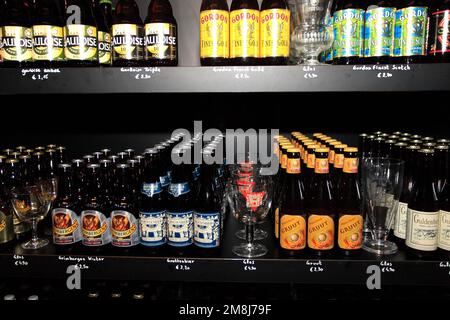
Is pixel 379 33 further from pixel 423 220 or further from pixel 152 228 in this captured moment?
pixel 152 228

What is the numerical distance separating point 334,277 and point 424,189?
46 centimetres

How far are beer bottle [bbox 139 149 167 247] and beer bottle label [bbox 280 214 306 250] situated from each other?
1.19ft

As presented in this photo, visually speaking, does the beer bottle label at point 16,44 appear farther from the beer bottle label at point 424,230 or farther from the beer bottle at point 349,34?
the beer bottle label at point 424,230

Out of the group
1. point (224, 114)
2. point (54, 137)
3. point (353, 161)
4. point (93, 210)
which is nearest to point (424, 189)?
point (353, 161)

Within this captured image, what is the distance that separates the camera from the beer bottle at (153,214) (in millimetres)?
1098

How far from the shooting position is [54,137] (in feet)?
5.78

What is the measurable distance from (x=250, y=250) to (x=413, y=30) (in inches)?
29.7

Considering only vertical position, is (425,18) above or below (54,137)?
above

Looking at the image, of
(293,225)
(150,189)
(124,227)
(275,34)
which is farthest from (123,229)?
(275,34)

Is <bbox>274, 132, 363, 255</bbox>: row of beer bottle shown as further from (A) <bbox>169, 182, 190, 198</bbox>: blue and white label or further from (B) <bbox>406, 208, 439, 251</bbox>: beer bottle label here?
(A) <bbox>169, 182, 190, 198</bbox>: blue and white label

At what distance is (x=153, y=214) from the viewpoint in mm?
1092

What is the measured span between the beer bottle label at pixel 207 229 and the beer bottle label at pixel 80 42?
1.83 ft

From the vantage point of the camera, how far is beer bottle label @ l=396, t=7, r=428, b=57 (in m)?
0.96

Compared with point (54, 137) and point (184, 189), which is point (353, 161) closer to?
point (184, 189)
